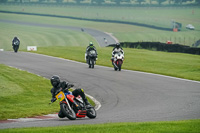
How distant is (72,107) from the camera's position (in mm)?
12625

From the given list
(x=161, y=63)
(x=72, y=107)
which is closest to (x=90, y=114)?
(x=72, y=107)

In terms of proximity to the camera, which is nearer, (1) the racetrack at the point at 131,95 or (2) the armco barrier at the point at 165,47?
(1) the racetrack at the point at 131,95

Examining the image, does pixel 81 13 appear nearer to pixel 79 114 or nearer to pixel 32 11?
pixel 32 11

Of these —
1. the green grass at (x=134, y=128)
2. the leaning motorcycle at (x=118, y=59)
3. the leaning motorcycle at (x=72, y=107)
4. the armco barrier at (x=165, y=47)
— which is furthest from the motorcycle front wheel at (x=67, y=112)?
the armco barrier at (x=165, y=47)

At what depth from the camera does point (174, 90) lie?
1919cm

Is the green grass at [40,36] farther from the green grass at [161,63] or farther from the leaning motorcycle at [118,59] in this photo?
the leaning motorcycle at [118,59]

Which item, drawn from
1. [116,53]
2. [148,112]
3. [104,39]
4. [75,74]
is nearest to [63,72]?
[75,74]

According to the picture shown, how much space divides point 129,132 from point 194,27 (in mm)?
79954

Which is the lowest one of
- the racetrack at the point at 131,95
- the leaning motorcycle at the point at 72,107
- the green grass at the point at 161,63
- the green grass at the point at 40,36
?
the green grass at the point at 40,36

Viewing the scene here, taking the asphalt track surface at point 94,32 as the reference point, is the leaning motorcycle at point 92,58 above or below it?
above

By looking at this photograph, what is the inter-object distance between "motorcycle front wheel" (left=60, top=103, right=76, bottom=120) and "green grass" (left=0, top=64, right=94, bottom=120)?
6.04 ft

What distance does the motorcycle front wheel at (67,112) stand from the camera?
12.2m

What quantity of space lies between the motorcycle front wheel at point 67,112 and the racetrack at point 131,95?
199 millimetres

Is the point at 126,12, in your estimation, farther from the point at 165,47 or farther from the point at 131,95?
the point at 131,95
